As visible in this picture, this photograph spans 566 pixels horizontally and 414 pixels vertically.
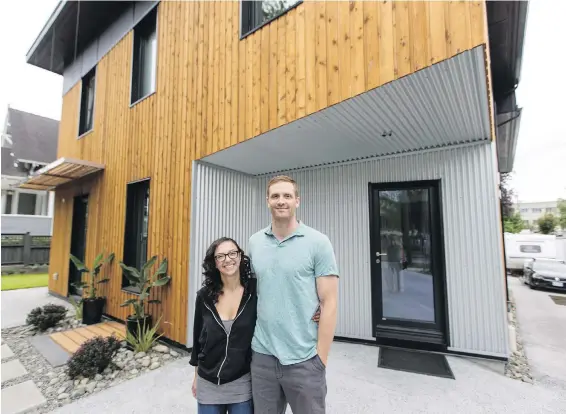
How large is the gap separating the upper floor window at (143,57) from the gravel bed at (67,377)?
14.7ft

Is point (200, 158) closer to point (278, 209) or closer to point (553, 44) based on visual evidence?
point (278, 209)

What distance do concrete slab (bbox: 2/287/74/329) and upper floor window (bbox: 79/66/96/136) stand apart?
4376 millimetres

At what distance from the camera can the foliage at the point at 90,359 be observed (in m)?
3.05

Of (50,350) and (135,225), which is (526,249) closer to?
(135,225)

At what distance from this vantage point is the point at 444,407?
244 cm

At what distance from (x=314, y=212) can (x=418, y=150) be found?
5.63 feet

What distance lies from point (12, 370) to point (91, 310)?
1620mm

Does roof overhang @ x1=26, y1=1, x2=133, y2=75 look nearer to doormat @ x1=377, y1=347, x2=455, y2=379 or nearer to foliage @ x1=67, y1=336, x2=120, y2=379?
foliage @ x1=67, y1=336, x2=120, y2=379

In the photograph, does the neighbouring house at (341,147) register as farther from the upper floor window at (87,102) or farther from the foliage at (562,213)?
the foliage at (562,213)

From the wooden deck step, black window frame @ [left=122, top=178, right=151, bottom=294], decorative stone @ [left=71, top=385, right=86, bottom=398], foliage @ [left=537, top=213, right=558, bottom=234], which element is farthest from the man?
foliage @ [left=537, top=213, right=558, bottom=234]

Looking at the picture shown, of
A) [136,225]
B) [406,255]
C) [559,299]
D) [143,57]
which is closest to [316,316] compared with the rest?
[406,255]

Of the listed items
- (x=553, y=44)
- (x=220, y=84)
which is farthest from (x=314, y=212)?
(x=553, y=44)

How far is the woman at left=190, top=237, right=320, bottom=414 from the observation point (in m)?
1.48

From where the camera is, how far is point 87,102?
24.6 feet
